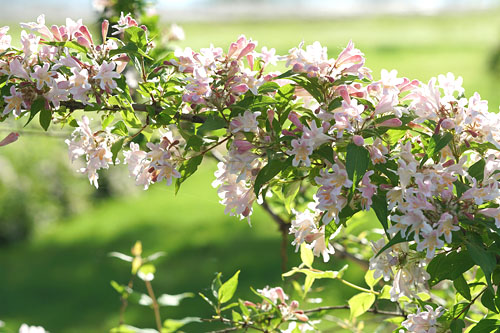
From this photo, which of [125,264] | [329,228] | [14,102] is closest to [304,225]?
[329,228]

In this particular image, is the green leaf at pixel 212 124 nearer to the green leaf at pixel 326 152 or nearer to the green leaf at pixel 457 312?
the green leaf at pixel 326 152

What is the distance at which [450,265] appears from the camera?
91 centimetres

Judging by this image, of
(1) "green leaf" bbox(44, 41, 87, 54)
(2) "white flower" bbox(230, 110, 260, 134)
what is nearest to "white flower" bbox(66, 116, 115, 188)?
(1) "green leaf" bbox(44, 41, 87, 54)

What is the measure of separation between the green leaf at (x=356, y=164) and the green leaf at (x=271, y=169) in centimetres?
→ 10

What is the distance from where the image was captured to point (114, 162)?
1.04 m

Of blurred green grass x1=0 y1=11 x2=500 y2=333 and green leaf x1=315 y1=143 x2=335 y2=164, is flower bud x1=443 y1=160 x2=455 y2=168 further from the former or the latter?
blurred green grass x1=0 y1=11 x2=500 y2=333

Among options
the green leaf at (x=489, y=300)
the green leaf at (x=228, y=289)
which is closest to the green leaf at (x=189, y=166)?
the green leaf at (x=228, y=289)

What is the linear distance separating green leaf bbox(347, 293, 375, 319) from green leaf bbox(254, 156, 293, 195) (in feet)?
1.45

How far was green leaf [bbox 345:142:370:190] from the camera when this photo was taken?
81 cm

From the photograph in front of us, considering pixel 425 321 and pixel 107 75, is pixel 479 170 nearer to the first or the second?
pixel 425 321

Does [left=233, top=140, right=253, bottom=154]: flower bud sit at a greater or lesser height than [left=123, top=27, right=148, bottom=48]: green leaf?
lesser

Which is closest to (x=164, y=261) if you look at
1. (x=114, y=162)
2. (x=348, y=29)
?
(x=114, y=162)

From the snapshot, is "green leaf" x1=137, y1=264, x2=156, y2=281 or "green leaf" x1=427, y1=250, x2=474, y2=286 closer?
"green leaf" x1=427, y1=250, x2=474, y2=286

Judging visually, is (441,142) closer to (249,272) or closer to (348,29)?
(249,272)
